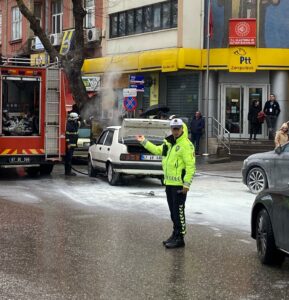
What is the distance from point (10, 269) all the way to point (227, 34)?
20.8m

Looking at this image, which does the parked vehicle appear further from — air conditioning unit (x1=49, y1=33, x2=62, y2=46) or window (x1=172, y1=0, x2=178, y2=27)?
air conditioning unit (x1=49, y1=33, x2=62, y2=46)

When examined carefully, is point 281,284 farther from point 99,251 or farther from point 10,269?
point 10,269

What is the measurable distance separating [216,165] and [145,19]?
9.92 m

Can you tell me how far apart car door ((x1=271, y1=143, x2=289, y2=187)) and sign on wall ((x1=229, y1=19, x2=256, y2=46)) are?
1328cm

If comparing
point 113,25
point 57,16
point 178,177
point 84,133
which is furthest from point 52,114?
point 57,16

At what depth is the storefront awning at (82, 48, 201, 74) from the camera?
2581 cm

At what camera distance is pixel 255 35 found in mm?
25219

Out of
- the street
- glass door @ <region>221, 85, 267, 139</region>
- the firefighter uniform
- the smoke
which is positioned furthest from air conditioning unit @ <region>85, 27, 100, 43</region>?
the firefighter uniform

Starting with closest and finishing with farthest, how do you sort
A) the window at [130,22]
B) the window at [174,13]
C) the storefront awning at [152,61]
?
the storefront awning at [152,61], the window at [174,13], the window at [130,22]

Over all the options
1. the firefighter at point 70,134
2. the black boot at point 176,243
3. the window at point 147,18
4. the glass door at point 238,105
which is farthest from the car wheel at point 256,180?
the window at point 147,18

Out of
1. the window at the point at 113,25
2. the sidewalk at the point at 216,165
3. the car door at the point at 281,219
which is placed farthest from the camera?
the window at the point at 113,25

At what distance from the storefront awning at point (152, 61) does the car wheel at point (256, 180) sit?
1254 centimetres

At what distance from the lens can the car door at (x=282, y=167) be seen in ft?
40.5

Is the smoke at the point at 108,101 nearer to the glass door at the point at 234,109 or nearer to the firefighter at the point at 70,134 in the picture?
the glass door at the point at 234,109
